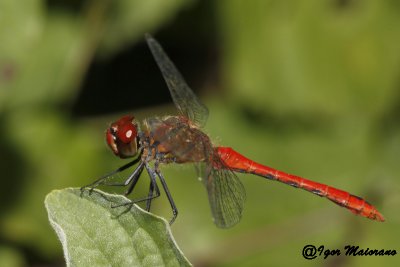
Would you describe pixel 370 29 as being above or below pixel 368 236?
above

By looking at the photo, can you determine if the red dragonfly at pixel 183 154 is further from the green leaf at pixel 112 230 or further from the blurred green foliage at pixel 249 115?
the blurred green foliage at pixel 249 115

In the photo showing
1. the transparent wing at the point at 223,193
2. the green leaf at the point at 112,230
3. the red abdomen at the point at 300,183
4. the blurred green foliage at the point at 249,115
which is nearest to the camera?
the green leaf at the point at 112,230

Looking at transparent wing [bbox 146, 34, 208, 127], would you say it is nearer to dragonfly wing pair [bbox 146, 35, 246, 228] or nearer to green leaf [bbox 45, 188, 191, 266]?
dragonfly wing pair [bbox 146, 35, 246, 228]

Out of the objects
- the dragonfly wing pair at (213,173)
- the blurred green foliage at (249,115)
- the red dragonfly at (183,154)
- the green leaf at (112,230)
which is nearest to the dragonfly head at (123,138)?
the red dragonfly at (183,154)

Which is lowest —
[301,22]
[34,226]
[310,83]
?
[34,226]

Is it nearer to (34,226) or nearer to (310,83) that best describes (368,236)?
(310,83)

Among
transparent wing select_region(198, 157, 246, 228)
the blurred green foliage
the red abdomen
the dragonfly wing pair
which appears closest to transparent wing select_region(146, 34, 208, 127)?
the dragonfly wing pair

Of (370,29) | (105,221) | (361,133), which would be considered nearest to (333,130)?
(361,133)
